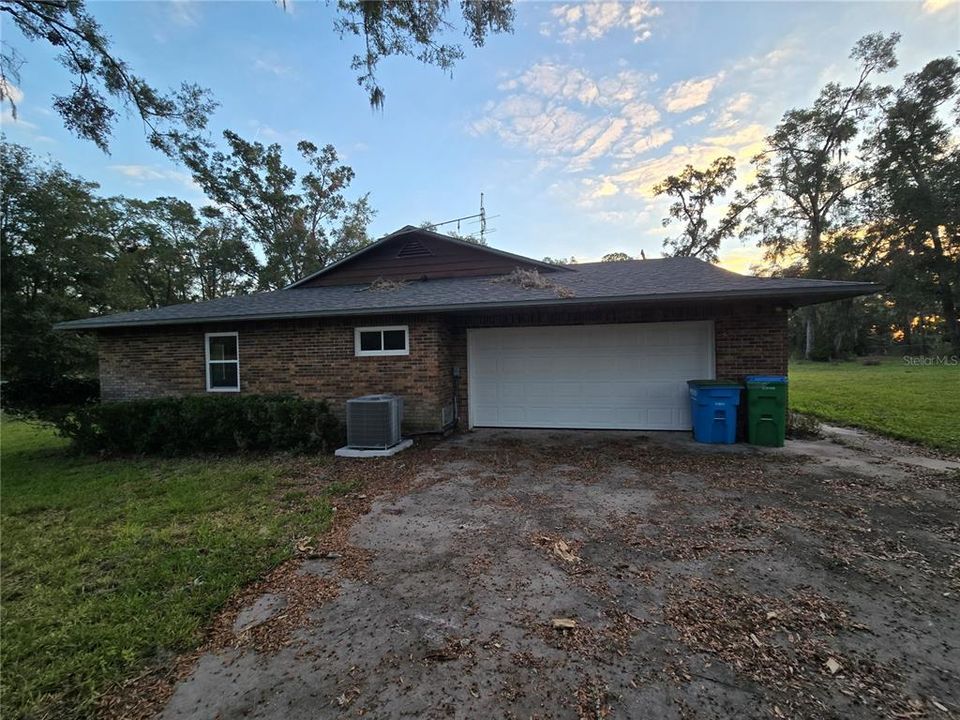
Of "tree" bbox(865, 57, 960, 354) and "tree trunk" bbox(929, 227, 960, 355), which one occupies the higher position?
"tree" bbox(865, 57, 960, 354)

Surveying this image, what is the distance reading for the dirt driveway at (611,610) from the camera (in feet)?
6.42

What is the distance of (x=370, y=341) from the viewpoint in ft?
26.1

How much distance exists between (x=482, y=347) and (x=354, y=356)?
8.11 feet

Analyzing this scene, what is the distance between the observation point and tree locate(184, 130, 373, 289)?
2398 cm

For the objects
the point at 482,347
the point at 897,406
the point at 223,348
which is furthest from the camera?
the point at 897,406

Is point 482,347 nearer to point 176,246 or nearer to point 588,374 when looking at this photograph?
point 588,374

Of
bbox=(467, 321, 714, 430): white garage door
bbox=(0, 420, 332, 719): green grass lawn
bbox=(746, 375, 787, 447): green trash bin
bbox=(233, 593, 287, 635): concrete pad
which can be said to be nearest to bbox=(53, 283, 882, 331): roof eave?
bbox=(467, 321, 714, 430): white garage door

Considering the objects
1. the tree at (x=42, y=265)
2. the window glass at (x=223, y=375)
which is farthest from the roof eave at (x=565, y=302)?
the tree at (x=42, y=265)

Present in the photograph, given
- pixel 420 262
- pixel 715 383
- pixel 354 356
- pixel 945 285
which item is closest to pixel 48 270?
pixel 420 262

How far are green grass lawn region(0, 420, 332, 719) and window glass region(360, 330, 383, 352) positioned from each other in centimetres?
253

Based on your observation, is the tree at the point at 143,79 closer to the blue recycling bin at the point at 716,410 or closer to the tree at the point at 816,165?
the blue recycling bin at the point at 716,410

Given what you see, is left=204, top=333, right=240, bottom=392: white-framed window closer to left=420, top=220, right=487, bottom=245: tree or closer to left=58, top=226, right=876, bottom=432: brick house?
left=58, top=226, right=876, bottom=432: brick house

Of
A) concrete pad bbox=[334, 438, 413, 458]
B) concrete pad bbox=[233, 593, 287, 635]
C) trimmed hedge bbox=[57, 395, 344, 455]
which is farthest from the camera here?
trimmed hedge bbox=[57, 395, 344, 455]

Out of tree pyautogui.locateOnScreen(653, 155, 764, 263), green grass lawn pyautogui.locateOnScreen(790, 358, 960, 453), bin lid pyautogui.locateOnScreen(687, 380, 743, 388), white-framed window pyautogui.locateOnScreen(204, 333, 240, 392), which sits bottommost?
green grass lawn pyautogui.locateOnScreen(790, 358, 960, 453)
